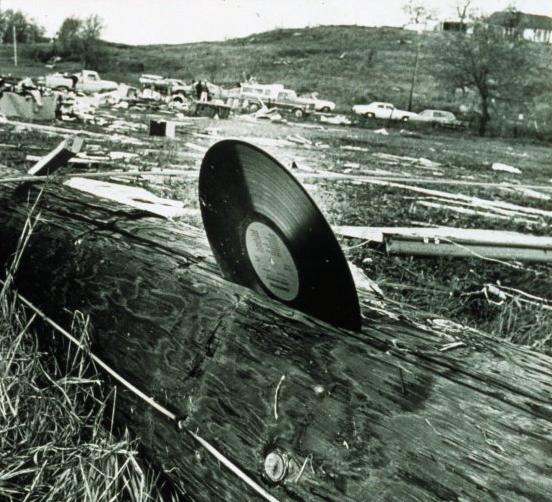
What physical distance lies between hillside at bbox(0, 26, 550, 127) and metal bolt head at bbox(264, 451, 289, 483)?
16.2 metres

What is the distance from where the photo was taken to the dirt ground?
3354 mm

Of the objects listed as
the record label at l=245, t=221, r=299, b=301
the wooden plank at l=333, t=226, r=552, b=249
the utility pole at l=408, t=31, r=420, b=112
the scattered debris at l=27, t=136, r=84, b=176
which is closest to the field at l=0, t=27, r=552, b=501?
the wooden plank at l=333, t=226, r=552, b=249

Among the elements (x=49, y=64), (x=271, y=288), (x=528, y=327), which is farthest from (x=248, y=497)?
(x=49, y=64)

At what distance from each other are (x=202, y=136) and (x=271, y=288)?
33.7 feet

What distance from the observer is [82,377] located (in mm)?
1942

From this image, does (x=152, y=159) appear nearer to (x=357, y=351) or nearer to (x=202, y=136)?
(x=202, y=136)

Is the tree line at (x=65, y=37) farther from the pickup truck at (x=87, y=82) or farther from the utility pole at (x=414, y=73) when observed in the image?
the utility pole at (x=414, y=73)

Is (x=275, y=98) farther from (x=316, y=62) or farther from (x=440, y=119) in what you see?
(x=440, y=119)

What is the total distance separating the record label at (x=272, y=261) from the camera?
5.31ft

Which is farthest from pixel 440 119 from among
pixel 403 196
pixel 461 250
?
pixel 461 250

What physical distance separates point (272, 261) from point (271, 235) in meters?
0.09

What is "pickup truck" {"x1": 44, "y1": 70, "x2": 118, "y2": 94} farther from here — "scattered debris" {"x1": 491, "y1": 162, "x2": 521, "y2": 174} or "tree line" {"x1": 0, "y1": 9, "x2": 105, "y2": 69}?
"scattered debris" {"x1": 491, "y1": 162, "x2": 521, "y2": 174}

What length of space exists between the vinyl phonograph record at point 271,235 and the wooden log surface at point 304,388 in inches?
3.0

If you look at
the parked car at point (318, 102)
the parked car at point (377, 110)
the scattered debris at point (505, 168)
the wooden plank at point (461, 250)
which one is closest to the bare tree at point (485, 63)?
the parked car at point (377, 110)
